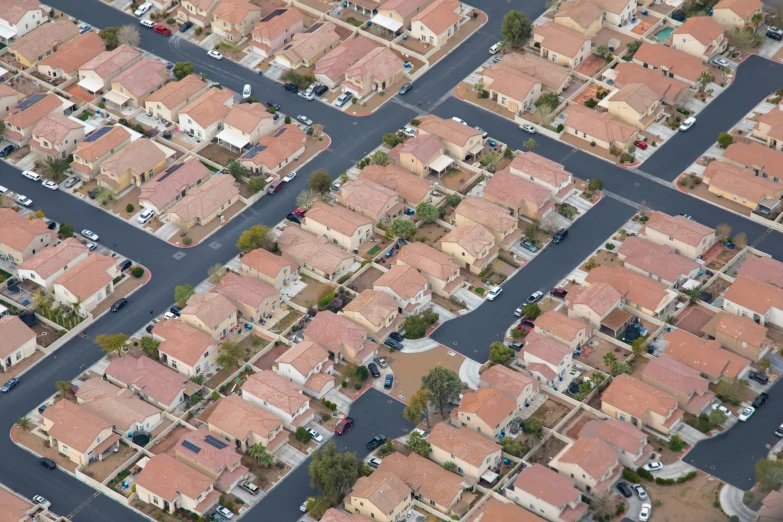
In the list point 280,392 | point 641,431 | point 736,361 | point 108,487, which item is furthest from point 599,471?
point 108,487

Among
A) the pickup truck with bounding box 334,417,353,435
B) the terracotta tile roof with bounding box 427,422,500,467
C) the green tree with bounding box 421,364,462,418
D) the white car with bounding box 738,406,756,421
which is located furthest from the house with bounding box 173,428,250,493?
the white car with bounding box 738,406,756,421

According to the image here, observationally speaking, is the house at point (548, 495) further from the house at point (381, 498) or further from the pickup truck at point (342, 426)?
the pickup truck at point (342, 426)

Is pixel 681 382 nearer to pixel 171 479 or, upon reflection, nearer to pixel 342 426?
pixel 342 426

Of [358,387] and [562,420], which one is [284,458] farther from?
[562,420]

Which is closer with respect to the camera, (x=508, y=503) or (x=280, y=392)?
(x=508, y=503)

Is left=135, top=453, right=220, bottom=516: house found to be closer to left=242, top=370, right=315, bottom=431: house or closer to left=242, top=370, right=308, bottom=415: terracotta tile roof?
left=242, top=370, right=315, bottom=431: house
